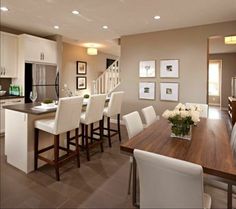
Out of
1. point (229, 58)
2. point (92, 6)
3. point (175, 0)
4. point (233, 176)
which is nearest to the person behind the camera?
point (233, 176)

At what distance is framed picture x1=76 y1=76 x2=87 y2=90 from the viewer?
7270mm

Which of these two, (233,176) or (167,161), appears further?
(233,176)

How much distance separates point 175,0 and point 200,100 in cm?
247

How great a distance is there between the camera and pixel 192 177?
1.01 meters

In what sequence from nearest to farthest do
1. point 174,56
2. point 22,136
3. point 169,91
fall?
point 22,136 < point 174,56 < point 169,91

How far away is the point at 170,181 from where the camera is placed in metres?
→ 1.10

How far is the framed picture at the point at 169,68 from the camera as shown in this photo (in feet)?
15.8

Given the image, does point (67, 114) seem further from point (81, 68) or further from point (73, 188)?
point (81, 68)

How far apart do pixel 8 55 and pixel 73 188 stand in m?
4.02

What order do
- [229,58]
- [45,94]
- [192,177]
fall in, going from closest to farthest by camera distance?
[192,177], [45,94], [229,58]

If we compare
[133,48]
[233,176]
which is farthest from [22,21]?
[233,176]

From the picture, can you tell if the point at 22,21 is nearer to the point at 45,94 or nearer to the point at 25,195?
the point at 45,94

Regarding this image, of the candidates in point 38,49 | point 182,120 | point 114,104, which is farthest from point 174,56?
point 38,49

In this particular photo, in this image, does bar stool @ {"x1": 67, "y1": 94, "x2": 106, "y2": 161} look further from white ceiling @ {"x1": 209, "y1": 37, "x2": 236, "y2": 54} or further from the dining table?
white ceiling @ {"x1": 209, "y1": 37, "x2": 236, "y2": 54}
